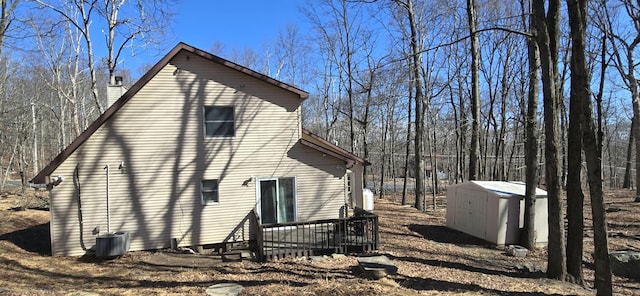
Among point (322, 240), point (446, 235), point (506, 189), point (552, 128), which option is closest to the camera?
point (552, 128)

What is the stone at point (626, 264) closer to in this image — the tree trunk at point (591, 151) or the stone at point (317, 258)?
the tree trunk at point (591, 151)

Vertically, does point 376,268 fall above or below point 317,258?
above

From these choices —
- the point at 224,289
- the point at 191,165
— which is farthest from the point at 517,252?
the point at 191,165

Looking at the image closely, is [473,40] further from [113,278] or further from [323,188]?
[113,278]

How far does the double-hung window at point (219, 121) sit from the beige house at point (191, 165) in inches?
1.3

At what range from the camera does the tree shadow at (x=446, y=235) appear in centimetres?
1280

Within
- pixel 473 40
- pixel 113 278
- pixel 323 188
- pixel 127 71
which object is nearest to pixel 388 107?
pixel 473 40

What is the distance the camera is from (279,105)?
42.5 ft

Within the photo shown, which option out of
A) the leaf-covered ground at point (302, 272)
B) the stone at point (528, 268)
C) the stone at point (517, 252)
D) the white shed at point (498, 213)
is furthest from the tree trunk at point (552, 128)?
the white shed at point (498, 213)

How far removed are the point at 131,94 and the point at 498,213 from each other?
11.8m

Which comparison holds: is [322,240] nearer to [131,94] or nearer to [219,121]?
[219,121]

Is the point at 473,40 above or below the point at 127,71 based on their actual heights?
below

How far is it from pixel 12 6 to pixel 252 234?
10868 mm

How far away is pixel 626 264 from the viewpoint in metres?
10.1
